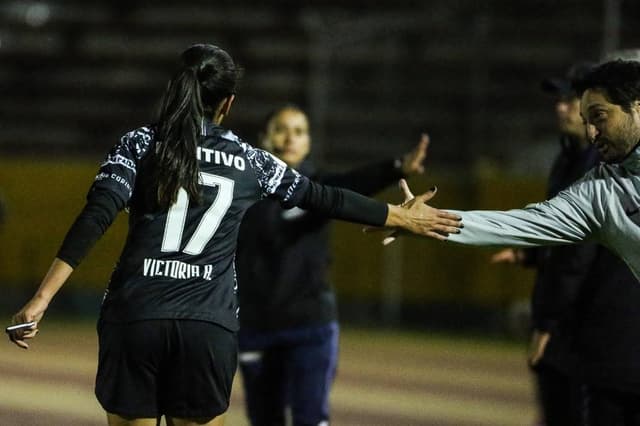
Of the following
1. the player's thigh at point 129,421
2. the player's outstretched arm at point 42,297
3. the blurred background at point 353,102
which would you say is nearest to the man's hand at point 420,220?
the player's thigh at point 129,421

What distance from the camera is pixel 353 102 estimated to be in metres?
18.0

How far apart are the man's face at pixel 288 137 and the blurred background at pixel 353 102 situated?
26.0 feet

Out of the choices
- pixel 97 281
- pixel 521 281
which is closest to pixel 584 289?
pixel 521 281

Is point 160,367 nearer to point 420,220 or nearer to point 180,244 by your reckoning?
point 180,244

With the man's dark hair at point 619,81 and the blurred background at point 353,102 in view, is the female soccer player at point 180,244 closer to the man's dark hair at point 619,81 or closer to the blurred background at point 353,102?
the man's dark hair at point 619,81

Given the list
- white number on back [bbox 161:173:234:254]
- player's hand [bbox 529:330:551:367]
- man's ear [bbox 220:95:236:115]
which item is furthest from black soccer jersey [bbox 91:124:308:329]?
player's hand [bbox 529:330:551:367]

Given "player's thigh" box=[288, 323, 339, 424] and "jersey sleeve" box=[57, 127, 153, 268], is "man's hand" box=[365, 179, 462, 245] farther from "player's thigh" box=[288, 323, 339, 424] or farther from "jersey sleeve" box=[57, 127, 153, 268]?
"player's thigh" box=[288, 323, 339, 424]

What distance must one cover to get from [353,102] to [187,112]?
13836 mm

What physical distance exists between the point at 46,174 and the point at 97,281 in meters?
1.71

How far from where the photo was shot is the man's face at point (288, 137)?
6.63 meters

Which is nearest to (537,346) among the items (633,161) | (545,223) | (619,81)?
(545,223)

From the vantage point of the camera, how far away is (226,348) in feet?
14.3

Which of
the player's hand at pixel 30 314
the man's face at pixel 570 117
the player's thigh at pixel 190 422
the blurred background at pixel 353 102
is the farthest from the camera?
the blurred background at pixel 353 102

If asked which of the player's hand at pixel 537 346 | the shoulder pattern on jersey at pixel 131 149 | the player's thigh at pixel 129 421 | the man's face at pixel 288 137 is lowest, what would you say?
the player's thigh at pixel 129 421
